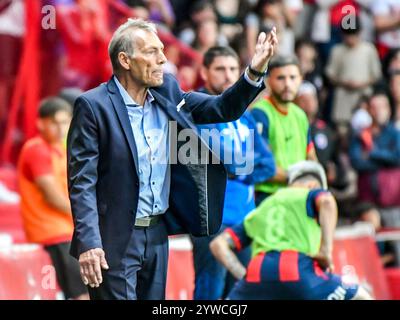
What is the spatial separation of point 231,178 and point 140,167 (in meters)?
3.02

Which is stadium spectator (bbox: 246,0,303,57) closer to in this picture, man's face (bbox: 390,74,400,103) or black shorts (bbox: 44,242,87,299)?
man's face (bbox: 390,74,400,103)

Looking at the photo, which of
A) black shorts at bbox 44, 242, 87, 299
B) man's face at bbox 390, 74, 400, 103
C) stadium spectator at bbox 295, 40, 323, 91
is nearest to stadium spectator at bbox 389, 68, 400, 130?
man's face at bbox 390, 74, 400, 103

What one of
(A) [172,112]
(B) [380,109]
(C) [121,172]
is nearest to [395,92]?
(B) [380,109]

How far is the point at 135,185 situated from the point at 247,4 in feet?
34.6

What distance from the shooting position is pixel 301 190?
10352 mm

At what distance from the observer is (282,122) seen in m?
11.6

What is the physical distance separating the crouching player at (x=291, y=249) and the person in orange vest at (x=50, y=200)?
1.66 m

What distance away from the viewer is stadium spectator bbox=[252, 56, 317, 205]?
11.5m

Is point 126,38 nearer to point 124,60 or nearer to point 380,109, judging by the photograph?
point 124,60

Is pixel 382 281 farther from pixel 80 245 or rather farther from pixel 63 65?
pixel 80 245

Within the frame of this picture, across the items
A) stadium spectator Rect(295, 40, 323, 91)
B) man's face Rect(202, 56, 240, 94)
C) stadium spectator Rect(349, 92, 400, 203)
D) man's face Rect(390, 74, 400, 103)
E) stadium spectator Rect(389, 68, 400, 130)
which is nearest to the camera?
man's face Rect(202, 56, 240, 94)

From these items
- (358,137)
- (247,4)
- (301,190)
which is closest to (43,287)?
(301,190)

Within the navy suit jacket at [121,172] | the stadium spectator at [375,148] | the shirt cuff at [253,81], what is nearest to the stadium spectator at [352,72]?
the stadium spectator at [375,148]

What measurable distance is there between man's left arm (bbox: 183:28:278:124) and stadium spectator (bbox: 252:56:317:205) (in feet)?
10.6
